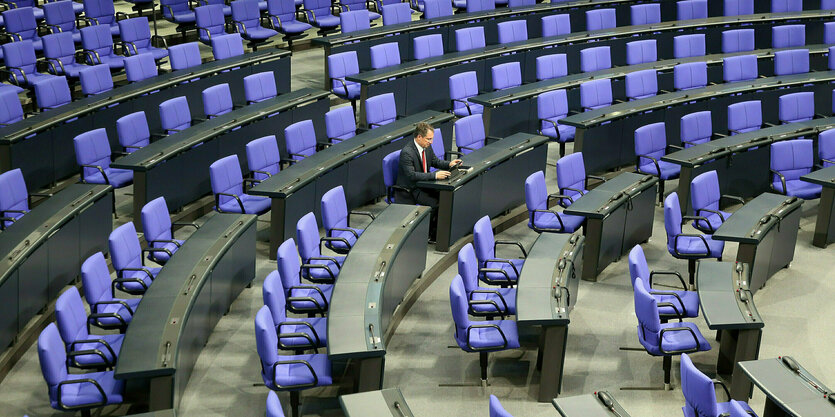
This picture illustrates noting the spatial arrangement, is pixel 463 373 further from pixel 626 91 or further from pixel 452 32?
pixel 452 32

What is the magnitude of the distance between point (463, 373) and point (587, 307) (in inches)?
58.5

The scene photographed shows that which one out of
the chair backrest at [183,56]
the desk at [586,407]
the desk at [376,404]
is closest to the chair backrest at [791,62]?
the chair backrest at [183,56]

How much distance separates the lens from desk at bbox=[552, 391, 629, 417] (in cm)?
535

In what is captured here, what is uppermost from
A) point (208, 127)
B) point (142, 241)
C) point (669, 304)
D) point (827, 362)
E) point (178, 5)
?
point (178, 5)

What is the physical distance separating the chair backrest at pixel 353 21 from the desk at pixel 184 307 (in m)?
5.30

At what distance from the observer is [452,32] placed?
12789mm

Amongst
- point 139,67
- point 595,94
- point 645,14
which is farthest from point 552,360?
point 645,14

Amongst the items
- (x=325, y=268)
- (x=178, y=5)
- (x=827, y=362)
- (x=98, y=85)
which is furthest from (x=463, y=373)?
(x=178, y=5)

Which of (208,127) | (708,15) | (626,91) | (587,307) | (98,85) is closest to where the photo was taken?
(587,307)

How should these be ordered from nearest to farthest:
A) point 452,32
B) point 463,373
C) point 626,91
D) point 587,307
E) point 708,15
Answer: point 463,373
point 587,307
point 626,91
point 452,32
point 708,15

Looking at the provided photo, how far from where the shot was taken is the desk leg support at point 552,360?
6457 millimetres

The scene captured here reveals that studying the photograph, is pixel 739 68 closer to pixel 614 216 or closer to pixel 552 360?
pixel 614 216

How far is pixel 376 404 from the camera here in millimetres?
5316

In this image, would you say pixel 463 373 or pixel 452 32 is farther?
pixel 452 32
